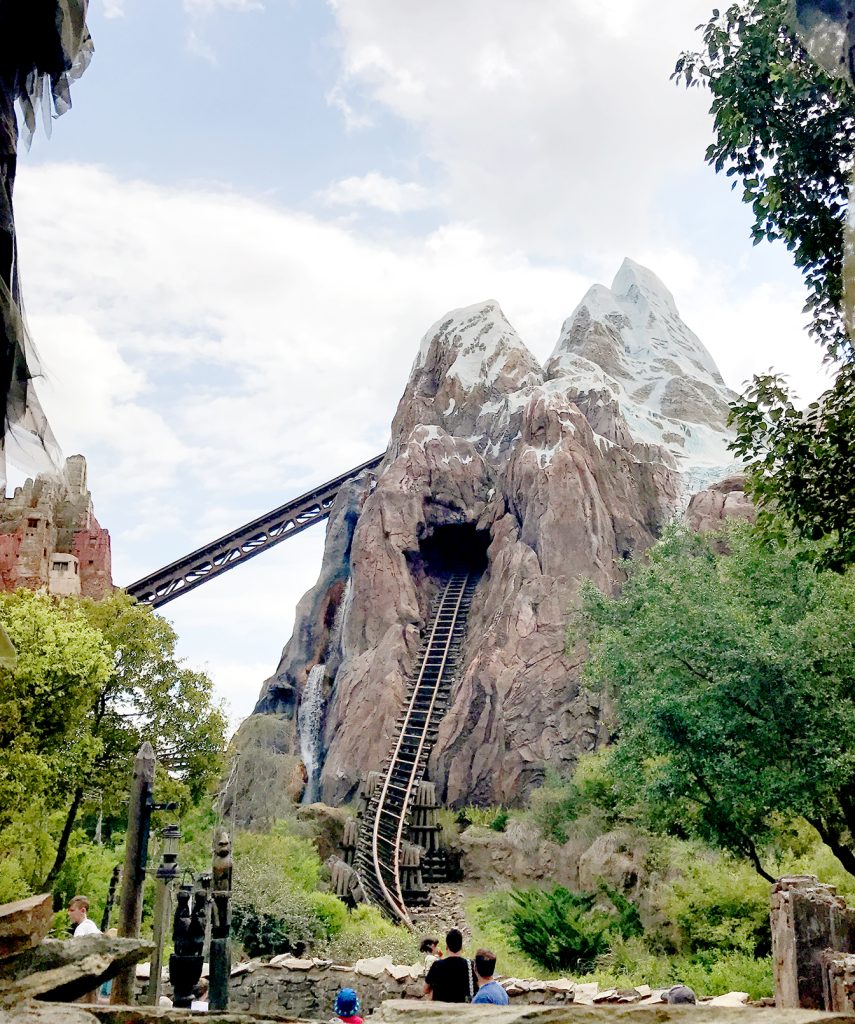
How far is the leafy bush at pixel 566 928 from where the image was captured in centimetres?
1227

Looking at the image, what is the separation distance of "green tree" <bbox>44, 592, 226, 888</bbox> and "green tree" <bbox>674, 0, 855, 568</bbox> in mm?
12459

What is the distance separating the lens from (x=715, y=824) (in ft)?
34.3

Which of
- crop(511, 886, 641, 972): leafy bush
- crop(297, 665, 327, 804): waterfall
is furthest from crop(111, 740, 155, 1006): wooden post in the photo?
crop(297, 665, 327, 804): waterfall

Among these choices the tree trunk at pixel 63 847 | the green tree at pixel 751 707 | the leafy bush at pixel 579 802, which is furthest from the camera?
the leafy bush at pixel 579 802

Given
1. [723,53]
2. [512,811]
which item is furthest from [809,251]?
[512,811]

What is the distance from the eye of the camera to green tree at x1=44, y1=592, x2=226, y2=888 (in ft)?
51.5

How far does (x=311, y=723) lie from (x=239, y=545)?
8670 mm

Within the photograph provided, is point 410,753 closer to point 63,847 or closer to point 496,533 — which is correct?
point 496,533

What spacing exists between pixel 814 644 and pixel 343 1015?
7.12 metres

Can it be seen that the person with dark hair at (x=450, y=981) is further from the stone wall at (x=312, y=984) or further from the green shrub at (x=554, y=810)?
the green shrub at (x=554, y=810)

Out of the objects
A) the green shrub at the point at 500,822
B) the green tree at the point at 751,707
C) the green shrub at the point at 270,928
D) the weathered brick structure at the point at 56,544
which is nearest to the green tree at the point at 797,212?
the green tree at the point at 751,707

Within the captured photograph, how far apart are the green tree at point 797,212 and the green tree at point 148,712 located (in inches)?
490

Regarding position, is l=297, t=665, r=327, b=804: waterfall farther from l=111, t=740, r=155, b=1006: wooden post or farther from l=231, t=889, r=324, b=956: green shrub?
l=111, t=740, r=155, b=1006: wooden post

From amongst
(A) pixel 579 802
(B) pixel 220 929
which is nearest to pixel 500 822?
(A) pixel 579 802
